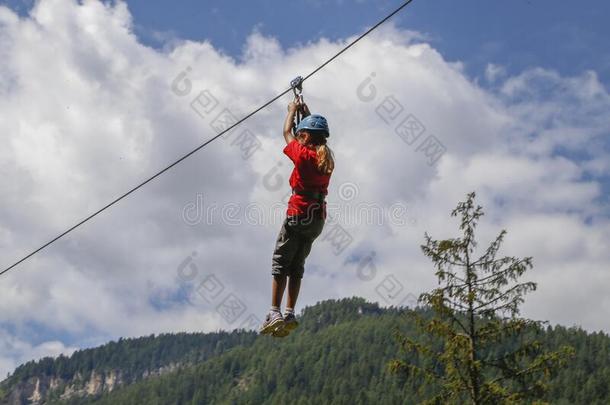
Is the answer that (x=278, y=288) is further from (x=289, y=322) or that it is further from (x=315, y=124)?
(x=315, y=124)

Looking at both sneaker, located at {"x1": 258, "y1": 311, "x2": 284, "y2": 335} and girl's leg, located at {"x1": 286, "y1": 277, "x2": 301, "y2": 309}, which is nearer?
sneaker, located at {"x1": 258, "y1": 311, "x2": 284, "y2": 335}

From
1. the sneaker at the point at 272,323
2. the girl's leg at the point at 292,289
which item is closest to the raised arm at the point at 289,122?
the girl's leg at the point at 292,289

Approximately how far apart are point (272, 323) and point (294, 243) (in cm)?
88

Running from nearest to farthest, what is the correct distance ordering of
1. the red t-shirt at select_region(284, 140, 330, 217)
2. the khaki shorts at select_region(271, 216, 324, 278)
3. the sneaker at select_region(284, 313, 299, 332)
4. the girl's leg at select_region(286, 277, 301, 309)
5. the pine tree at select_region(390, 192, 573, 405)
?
the red t-shirt at select_region(284, 140, 330, 217) → the khaki shorts at select_region(271, 216, 324, 278) → the sneaker at select_region(284, 313, 299, 332) → the girl's leg at select_region(286, 277, 301, 309) → the pine tree at select_region(390, 192, 573, 405)

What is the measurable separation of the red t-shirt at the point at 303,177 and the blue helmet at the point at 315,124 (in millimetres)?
198

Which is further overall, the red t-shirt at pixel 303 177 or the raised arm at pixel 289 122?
the raised arm at pixel 289 122

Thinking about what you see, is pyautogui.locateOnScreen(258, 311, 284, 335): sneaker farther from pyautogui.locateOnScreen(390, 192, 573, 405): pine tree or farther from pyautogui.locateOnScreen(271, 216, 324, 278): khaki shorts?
pyautogui.locateOnScreen(390, 192, 573, 405): pine tree

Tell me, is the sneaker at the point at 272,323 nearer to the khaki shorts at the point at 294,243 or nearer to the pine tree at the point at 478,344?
the khaki shorts at the point at 294,243

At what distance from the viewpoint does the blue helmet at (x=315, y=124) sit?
858 cm

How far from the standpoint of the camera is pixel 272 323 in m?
8.68

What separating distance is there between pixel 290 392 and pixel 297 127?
180 metres

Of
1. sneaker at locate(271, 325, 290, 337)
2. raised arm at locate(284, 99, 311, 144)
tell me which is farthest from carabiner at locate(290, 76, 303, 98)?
sneaker at locate(271, 325, 290, 337)

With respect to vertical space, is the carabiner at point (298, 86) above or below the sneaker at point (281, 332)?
above

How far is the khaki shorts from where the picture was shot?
8648 mm
